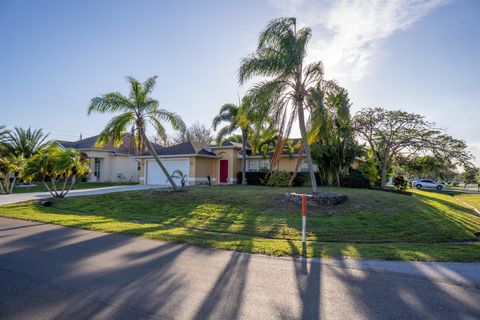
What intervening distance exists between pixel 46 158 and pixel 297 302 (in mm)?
17763

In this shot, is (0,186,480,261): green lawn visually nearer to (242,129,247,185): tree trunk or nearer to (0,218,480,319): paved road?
(0,218,480,319): paved road

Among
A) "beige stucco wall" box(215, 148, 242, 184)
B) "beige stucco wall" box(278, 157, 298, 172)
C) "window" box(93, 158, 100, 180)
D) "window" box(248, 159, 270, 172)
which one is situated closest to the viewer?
"beige stucco wall" box(278, 157, 298, 172)

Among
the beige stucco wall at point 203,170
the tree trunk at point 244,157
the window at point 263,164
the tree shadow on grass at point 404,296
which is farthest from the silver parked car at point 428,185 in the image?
the tree shadow on grass at point 404,296

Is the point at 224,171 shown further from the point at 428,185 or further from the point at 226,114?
the point at 428,185

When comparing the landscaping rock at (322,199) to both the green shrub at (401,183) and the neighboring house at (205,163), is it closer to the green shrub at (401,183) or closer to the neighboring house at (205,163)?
the neighboring house at (205,163)

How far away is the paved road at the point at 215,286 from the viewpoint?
3783 mm

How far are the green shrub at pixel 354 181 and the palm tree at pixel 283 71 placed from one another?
1055 cm

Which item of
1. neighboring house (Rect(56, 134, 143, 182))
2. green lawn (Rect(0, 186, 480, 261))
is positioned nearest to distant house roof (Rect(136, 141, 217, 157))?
neighboring house (Rect(56, 134, 143, 182))

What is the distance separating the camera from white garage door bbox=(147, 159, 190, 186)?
86.7 feet

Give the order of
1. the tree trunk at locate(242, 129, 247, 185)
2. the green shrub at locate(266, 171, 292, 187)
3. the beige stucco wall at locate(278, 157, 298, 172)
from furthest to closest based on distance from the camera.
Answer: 1. the beige stucco wall at locate(278, 157, 298, 172)
2. the tree trunk at locate(242, 129, 247, 185)
3. the green shrub at locate(266, 171, 292, 187)

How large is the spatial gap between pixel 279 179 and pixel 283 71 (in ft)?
39.4

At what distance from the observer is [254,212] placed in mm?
13016

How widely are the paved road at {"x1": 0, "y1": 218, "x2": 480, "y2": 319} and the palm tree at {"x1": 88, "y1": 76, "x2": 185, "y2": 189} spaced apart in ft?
32.3

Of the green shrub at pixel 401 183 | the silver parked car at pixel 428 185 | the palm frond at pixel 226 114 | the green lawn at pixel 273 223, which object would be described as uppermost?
the palm frond at pixel 226 114
